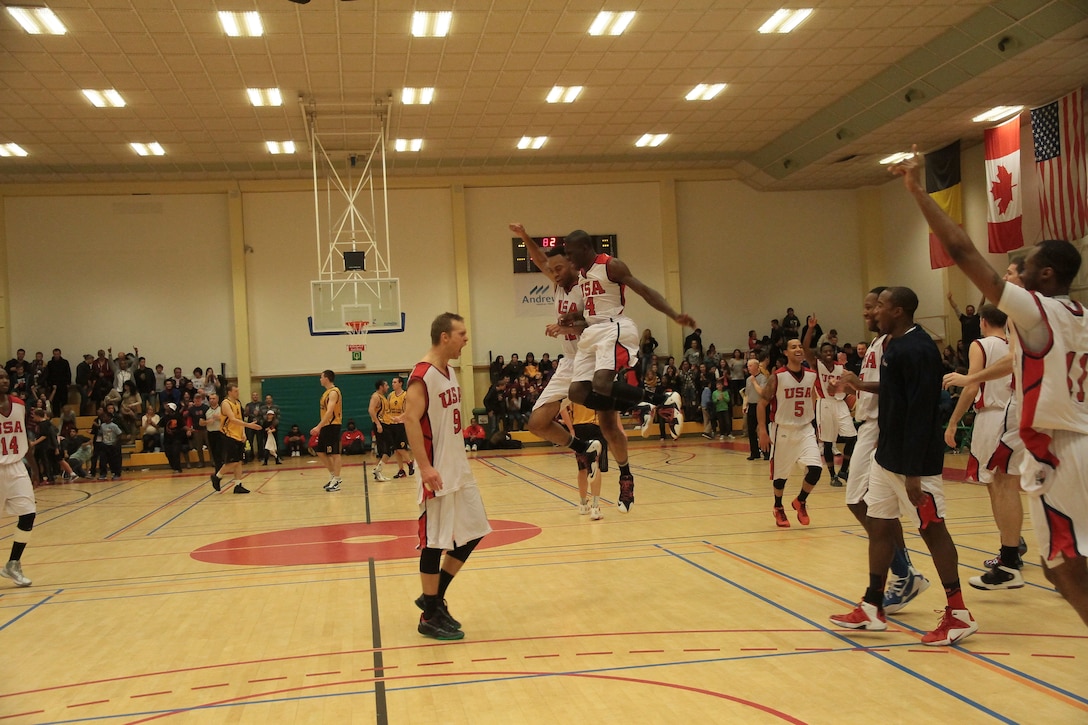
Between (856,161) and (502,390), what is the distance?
41.0 feet

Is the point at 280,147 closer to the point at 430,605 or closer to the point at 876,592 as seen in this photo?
the point at 430,605

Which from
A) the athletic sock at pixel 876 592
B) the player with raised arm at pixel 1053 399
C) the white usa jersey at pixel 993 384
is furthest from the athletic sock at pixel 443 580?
the white usa jersey at pixel 993 384

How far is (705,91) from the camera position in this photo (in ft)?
71.7

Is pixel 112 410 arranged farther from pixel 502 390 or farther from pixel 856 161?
pixel 856 161

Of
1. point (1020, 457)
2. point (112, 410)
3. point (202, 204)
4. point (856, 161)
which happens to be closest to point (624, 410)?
point (1020, 457)

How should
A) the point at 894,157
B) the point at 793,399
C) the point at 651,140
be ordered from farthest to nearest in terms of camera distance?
the point at 651,140 < the point at 894,157 < the point at 793,399

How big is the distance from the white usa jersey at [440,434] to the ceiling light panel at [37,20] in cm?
1392

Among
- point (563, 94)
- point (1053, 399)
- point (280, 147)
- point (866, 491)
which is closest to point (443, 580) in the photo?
point (866, 491)

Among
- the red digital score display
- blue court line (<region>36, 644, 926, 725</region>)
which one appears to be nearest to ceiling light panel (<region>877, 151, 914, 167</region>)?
the red digital score display

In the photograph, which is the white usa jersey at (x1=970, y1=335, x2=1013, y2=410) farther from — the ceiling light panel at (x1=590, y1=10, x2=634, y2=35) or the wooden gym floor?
the ceiling light panel at (x1=590, y1=10, x2=634, y2=35)

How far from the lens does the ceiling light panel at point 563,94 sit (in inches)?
830

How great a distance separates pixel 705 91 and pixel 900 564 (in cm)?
1786

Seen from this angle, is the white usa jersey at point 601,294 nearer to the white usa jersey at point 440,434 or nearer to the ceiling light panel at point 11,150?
the white usa jersey at point 440,434

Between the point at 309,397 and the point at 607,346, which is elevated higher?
the point at 607,346
